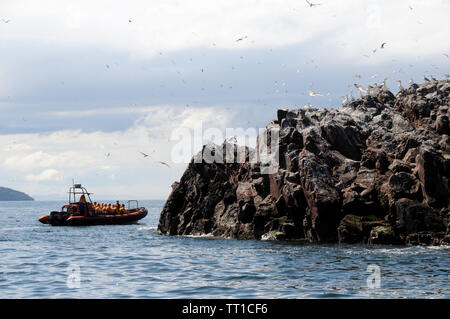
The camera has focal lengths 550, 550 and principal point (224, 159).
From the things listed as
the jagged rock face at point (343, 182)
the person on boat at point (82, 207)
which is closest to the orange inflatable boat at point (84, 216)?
the person on boat at point (82, 207)

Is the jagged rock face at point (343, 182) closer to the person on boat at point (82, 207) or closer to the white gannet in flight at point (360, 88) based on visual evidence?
the white gannet in flight at point (360, 88)

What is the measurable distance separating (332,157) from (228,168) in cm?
1252

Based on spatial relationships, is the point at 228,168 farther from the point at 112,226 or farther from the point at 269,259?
the point at 112,226

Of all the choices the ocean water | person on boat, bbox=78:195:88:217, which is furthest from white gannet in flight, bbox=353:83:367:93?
person on boat, bbox=78:195:88:217

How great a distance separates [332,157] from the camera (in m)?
44.9

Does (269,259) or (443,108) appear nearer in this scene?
(269,259)

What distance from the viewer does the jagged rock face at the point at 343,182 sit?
38.2 metres

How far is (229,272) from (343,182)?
18.2m

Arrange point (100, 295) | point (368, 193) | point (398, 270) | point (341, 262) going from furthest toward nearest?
point (368, 193), point (341, 262), point (398, 270), point (100, 295)

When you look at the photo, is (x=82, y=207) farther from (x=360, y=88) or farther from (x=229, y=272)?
(x=229, y=272)

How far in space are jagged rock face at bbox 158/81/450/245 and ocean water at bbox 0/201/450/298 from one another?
2.94 metres

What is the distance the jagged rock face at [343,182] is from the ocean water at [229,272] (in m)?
2.94

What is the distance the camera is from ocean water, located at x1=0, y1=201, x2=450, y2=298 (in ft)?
70.7
